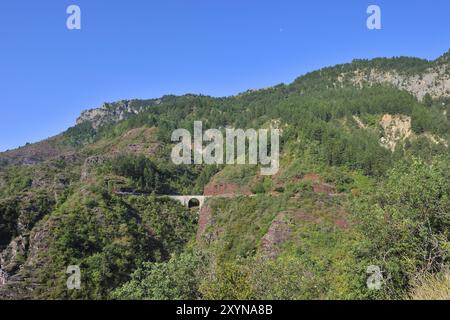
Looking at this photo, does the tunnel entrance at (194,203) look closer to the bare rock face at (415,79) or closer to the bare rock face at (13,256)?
the bare rock face at (13,256)

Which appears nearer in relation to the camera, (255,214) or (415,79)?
(255,214)

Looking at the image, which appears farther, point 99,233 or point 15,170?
point 15,170

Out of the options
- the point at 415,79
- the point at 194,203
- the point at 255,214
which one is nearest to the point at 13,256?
the point at 255,214

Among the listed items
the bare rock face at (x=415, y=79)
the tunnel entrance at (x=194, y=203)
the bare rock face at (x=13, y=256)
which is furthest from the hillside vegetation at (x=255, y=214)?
the bare rock face at (x=415, y=79)

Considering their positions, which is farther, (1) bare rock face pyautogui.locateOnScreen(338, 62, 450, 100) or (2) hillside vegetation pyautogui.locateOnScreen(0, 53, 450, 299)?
(1) bare rock face pyautogui.locateOnScreen(338, 62, 450, 100)

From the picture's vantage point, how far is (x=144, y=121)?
138 m

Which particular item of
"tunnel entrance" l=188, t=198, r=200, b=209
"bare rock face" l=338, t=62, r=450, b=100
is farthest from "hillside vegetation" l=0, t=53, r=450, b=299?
"bare rock face" l=338, t=62, r=450, b=100

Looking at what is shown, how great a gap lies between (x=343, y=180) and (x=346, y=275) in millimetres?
51277

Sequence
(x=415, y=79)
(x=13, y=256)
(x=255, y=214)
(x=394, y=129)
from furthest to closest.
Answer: (x=415, y=79), (x=394, y=129), (x=255, y=214), (x=13, y=256)

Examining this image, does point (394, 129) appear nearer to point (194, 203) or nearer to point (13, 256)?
point (194, 203)

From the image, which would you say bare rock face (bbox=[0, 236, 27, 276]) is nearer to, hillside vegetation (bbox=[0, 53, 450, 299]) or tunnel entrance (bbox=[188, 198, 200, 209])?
hillside vegetation (bbox=[0, 53, 450, 299])

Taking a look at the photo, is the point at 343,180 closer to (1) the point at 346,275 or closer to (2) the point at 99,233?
(2) the point at 99,233
